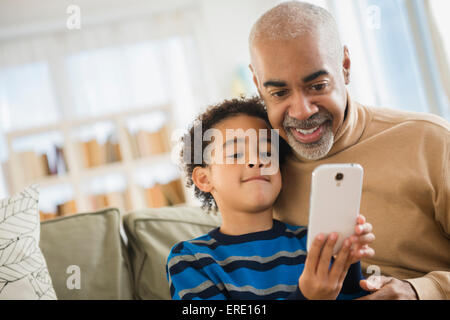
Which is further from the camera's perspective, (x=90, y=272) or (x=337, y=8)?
(x=337, y=8)

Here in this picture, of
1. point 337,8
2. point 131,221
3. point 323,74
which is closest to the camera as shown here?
point 323,74

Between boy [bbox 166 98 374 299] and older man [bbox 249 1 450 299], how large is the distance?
0.42ft

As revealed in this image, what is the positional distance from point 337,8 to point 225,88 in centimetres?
188

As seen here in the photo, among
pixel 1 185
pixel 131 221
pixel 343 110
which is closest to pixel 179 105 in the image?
pixel 1 185

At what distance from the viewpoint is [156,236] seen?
149 centimetres

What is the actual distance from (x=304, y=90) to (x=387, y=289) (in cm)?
54

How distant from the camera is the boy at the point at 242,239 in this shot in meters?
1.02

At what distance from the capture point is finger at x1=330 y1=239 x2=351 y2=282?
2.64 ft

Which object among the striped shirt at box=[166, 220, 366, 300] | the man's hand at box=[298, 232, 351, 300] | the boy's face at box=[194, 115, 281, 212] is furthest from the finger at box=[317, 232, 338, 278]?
the boy's face at box=[194, 115, 281, 212]

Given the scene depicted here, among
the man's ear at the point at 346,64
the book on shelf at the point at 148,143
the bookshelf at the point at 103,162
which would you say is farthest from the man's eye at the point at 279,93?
the book on shelf at the point at 148,143

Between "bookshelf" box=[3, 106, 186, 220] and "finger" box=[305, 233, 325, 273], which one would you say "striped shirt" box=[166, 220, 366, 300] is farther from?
"bookshelf" box=[3, 106, 186, 220]

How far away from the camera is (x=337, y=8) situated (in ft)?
11.8

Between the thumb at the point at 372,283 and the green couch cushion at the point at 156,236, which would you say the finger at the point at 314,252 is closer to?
the thumb at the point at 372,283
